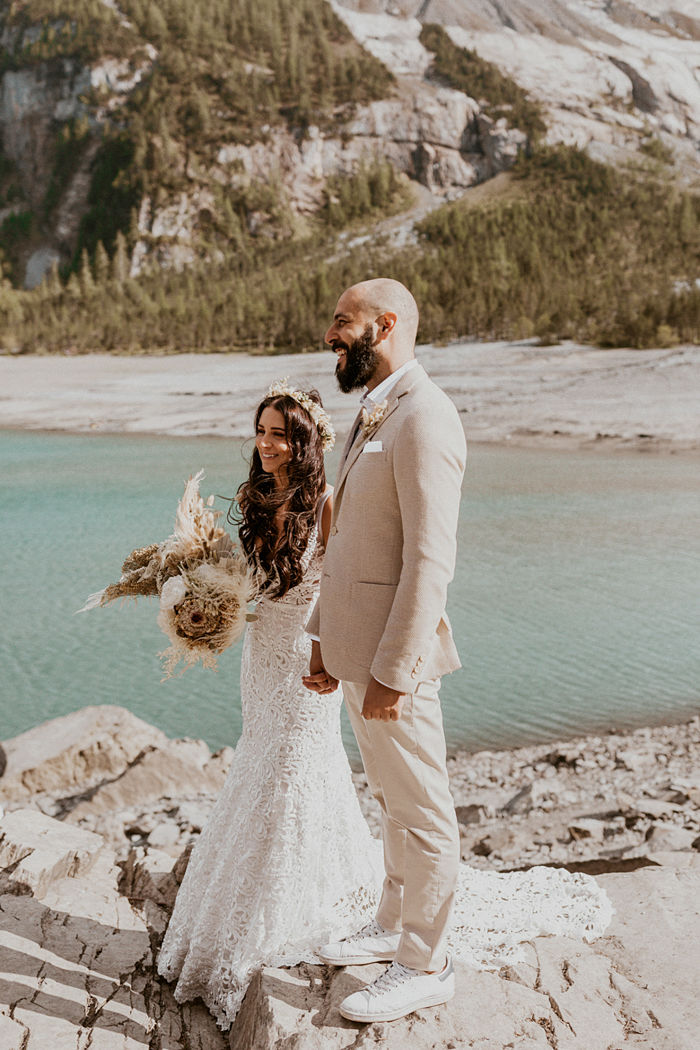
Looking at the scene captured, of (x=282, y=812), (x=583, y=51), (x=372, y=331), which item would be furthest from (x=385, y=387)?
(x=583, y=51)

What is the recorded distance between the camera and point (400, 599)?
201 cm

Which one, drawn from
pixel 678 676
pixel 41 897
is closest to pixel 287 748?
pixel 41 897

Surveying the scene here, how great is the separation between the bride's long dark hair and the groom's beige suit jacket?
31 centimetres

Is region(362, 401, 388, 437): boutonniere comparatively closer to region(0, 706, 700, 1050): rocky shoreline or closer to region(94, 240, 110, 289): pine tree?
region(0, 706, 700, 1050): rocky shoreline

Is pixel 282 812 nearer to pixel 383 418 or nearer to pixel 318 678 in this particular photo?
pixel 318 678

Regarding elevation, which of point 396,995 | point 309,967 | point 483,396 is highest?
point 396,995

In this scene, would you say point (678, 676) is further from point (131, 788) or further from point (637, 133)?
point (637, 133)

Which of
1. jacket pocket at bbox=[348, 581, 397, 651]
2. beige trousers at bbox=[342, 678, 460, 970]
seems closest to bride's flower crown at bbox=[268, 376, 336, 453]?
jacket pocket at bbox=[348, 581, 397, 651]

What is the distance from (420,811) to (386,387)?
38.1 inches

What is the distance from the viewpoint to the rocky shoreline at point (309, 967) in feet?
7.25

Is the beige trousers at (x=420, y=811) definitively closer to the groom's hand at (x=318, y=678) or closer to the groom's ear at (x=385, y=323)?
the groom's hand at (x=318, y=678)

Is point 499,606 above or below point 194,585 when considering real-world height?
below

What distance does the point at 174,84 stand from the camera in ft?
284

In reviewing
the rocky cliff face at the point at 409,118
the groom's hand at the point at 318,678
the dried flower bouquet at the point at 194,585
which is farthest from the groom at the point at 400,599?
the rocky cliff face at the point at 409,118
